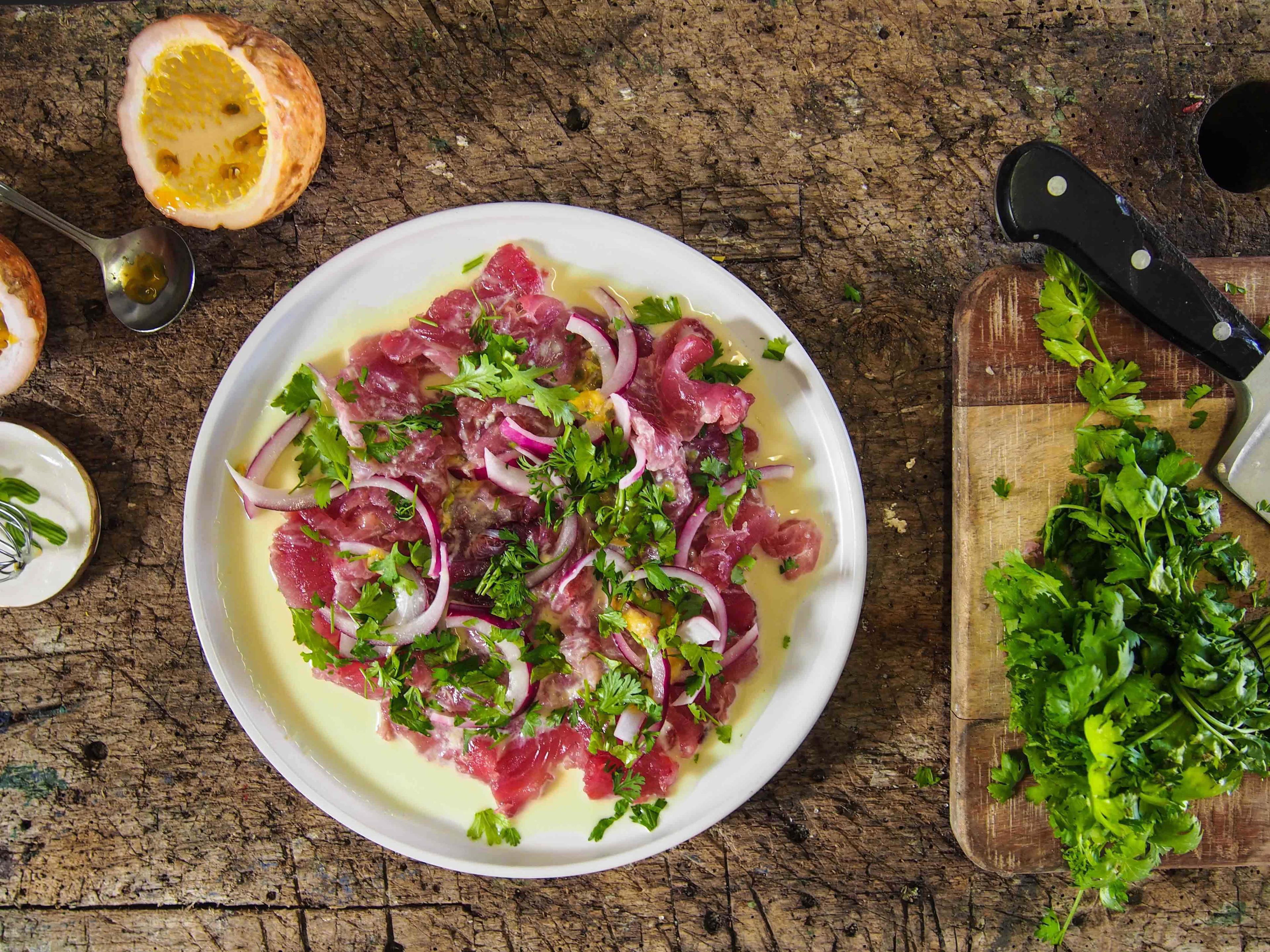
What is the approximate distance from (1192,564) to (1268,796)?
0.84 metres

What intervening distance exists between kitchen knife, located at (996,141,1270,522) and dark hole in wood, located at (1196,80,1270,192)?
559 mm

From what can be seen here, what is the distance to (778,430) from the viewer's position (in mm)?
2199

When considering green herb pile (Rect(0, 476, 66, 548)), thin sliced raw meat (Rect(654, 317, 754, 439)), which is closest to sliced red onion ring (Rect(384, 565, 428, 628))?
thin sliced raw meat (Rect(654, 317, 754, 439))

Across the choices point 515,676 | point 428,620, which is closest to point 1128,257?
point 515,676

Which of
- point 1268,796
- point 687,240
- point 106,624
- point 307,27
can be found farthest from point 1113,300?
point 106,624

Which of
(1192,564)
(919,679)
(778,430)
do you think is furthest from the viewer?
(919,679)

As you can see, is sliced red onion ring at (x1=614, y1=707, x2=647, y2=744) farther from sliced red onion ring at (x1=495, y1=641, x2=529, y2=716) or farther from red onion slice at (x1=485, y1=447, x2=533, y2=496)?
red onion slice at (x1=485, y1=447, x2=533, y2=496)

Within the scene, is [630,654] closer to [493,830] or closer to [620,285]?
[493,830]

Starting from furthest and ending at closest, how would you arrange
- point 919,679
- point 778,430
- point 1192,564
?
point 919,679, point 778,430, point 1192,564

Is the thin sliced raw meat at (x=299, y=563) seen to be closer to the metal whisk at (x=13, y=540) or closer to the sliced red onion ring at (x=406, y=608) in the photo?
the sliced red onion ring at (x=406, y=608)

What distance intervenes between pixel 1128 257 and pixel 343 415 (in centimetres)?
216

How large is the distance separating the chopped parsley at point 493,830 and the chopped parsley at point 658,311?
0.52 metres

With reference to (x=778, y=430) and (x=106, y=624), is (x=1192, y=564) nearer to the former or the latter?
(x=778, y=430)

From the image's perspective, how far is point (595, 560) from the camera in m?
2.06
